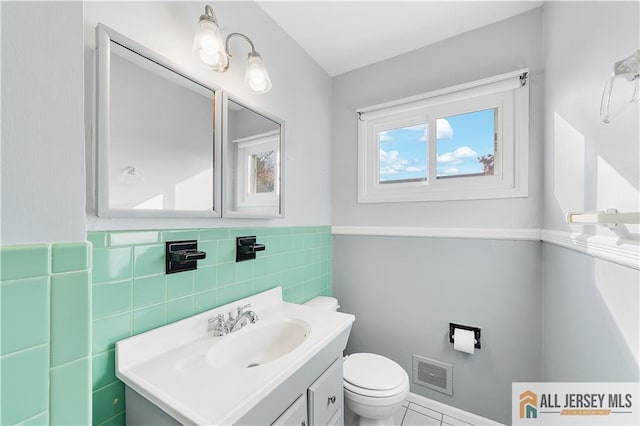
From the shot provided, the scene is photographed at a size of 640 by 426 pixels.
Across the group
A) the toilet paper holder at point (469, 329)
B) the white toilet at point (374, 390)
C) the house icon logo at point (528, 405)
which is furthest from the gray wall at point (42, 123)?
the house icon logo at point (528, 405)

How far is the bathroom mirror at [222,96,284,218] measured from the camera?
1.22 m

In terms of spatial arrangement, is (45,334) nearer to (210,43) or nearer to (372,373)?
(210,43)

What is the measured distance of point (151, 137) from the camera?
3.14 ft

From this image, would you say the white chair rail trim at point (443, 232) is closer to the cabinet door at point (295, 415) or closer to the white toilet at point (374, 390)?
the white toilet at point (374, 390)

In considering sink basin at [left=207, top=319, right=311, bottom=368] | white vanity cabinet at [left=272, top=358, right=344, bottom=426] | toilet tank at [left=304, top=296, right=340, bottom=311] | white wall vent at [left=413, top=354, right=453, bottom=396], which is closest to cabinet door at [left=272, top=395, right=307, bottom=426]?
white vanity cabinet at [left=272, top=358, right=344, bottom=426]

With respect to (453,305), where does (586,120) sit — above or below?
above

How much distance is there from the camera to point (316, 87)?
6.37ft

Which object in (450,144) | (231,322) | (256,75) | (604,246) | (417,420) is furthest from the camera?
(450,144)

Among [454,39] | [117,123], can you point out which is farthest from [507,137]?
[117,123]

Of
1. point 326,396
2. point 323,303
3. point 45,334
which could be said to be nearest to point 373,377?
point 326,396

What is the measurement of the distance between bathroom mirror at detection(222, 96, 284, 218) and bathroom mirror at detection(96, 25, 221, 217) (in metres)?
0.07

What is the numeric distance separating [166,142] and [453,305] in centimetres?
180

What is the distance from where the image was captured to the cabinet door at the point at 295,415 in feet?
2.70

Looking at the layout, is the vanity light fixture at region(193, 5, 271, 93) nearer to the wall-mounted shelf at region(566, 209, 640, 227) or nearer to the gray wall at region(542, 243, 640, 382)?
the wall-mounted shelf at region(566, 209, 640, 227)
